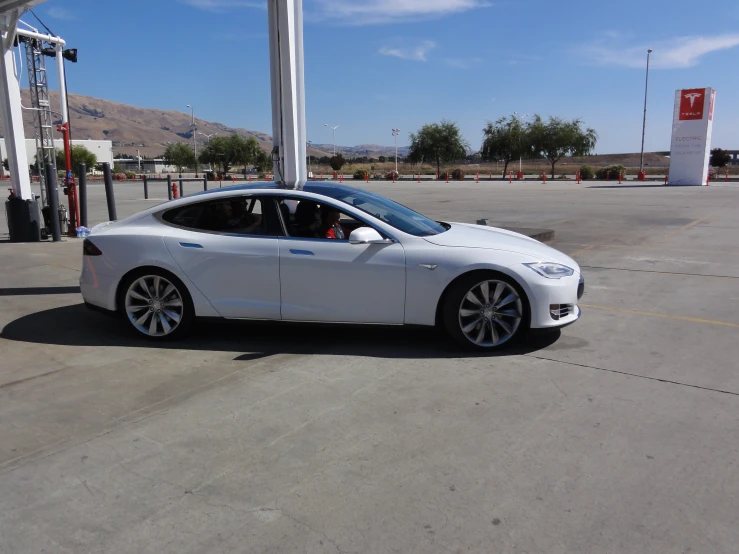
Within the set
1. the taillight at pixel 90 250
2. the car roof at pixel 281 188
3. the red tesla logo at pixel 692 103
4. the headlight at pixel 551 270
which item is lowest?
the headlight at pixel 551 270

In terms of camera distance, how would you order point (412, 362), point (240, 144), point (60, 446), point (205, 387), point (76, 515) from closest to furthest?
point (76, 515) → point (60, 446) → point (205, 387) → point (412, 362) → point (240, 144)

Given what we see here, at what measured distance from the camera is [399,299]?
17.6 feet

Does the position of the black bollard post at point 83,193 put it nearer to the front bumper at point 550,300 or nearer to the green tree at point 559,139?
the front bumper at point 550,300

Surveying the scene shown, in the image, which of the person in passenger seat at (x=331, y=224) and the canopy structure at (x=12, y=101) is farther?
the canopy structure at (x=12, y=101)

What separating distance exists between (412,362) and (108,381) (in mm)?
2395

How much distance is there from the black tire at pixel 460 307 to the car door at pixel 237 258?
1.50 meters

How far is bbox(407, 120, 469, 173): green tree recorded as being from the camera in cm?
7919

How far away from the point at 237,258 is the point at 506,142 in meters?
71.4

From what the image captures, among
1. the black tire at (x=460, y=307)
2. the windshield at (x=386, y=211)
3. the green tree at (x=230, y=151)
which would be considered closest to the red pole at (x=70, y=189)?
the windshield at (x=386, y=211)

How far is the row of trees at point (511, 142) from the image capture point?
67688 mm

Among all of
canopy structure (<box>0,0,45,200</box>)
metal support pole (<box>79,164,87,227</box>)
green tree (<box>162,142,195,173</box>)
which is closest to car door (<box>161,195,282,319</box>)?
metal support pole (<box>79,164,87,227</box>)

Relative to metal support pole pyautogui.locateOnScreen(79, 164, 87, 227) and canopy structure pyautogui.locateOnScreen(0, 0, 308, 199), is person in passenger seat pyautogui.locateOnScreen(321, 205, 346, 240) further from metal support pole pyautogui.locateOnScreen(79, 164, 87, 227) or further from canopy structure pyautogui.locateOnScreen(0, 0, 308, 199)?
metal support pole pyautogui.locateOnScreen(79, 164, 87, 227)

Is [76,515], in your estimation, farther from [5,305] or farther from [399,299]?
[5,305]

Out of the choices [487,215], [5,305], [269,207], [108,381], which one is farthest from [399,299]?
[487,215]
